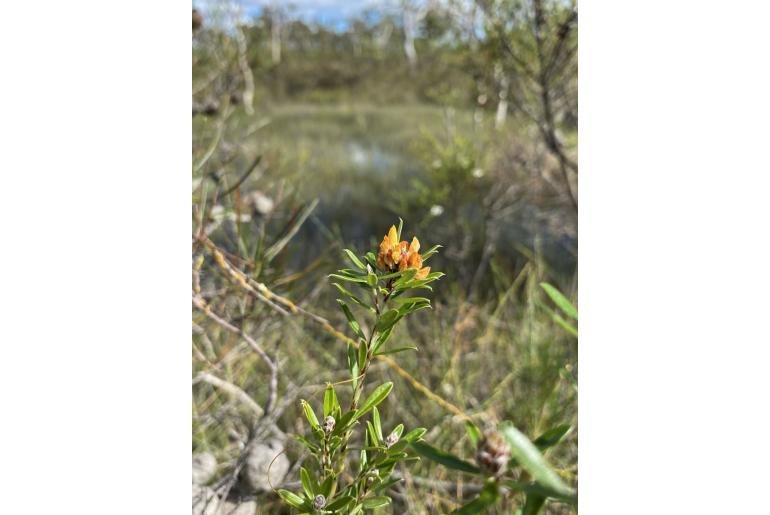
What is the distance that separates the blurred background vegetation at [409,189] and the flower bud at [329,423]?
0.39 meters

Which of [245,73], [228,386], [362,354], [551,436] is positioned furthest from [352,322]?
[245,73]

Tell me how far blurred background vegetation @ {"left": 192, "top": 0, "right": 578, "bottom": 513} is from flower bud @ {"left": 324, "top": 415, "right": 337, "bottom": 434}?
390 mm

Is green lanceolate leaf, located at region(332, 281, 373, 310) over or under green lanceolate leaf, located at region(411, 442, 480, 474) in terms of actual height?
over

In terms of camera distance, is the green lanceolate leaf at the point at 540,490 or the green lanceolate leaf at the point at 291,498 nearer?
the green lanceolate leaf at the point at 540,490

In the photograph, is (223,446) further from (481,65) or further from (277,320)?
(481,65)

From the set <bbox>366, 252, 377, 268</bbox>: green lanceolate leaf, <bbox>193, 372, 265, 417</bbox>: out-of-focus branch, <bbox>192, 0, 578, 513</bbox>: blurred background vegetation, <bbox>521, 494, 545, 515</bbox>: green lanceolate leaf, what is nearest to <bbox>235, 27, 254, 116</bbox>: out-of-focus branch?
<bbox>192, 0, 578, 513</bbox>: blurred background vegetation

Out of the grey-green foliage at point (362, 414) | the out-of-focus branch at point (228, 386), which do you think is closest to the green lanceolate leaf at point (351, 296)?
the grey-green foliage at point (362, 414)

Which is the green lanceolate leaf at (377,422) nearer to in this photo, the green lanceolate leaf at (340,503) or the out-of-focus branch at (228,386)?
the green lanceolate leaf at (340,503)

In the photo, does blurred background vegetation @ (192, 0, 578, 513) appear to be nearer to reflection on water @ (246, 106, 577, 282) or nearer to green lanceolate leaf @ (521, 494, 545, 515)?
reflection on water @ (246, 106, 577, 282)

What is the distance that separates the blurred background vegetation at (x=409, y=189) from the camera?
928 millimetres

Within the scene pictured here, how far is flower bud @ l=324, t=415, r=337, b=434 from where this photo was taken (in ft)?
1.21
